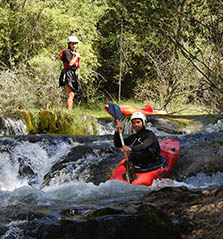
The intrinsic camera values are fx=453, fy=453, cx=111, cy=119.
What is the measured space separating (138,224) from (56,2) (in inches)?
511

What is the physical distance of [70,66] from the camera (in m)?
9.45

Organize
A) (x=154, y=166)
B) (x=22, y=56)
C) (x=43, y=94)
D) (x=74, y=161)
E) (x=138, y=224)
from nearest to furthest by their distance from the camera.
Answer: (x=138, y=224)
(x=154, y=166)
(x=74, y=161)
(x=43, y=94)
(x=22, y=56)

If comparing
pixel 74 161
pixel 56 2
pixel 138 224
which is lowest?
pixel 74 161

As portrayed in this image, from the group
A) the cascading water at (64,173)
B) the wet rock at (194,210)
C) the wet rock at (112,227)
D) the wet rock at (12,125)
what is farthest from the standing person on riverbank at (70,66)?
the wet rock at (112,227)

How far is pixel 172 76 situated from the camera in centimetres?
1322

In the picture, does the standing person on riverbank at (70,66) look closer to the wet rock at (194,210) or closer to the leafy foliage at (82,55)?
the leafy foliage at (82,55)

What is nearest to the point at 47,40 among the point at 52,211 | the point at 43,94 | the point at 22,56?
the point at 22,56

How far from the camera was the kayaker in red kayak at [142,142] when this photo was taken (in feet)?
18.9

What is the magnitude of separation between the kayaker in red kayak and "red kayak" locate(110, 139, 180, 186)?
0.14m

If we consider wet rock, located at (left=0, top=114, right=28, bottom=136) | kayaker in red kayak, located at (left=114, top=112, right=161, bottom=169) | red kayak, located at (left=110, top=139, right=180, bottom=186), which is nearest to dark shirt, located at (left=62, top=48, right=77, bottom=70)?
A: wet rock, located at (left=0, top=114, right=28, bottom=136)

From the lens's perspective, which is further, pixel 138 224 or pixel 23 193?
pixel 23 193

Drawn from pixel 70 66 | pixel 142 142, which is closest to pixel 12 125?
pixel 70 66

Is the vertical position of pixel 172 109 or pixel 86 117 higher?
pixel 86 117

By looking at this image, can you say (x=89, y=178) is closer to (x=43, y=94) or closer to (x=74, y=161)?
(x=74, y=161)
